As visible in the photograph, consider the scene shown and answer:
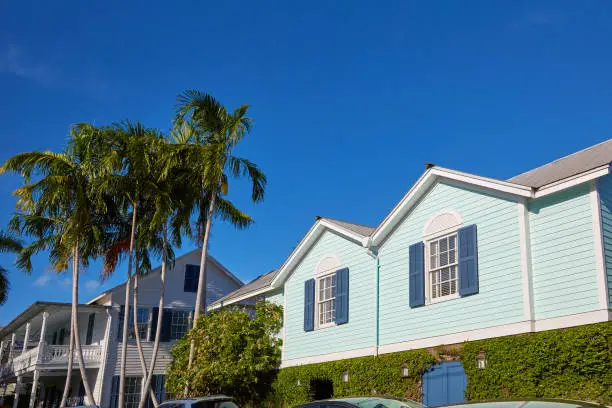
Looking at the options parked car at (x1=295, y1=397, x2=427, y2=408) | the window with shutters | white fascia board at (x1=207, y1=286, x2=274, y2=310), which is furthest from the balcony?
parked car at (x1=295, y1=397, x2=427, y2=408)

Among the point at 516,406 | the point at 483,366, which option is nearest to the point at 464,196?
the point at 483,366

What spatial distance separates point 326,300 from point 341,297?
3.33 ft

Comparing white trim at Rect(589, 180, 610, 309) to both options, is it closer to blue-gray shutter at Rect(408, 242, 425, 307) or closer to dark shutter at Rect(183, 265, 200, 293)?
blue-gray shutter at Rect(408, 242, 425, 307)

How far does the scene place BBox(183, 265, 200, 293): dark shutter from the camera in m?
34.3

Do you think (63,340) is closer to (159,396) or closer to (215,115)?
(159,396)

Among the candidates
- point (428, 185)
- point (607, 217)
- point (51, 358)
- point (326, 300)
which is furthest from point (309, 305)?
point (51, 358)

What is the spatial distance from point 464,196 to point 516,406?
36.4 ft

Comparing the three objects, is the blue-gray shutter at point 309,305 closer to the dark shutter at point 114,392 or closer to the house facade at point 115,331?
the house facade at point 115,331

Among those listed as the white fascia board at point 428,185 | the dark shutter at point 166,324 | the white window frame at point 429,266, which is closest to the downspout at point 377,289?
the white fascia board at point 428,185

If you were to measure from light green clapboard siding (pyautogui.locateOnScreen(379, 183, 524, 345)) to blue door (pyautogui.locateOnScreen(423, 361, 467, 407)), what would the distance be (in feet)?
2.70

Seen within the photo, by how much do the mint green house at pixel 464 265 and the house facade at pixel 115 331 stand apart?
1378 cm

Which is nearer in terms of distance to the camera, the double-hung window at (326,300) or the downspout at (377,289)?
the downspout at (377,289)

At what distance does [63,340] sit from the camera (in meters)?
38.0

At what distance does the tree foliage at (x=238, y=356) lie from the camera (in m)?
21.0
